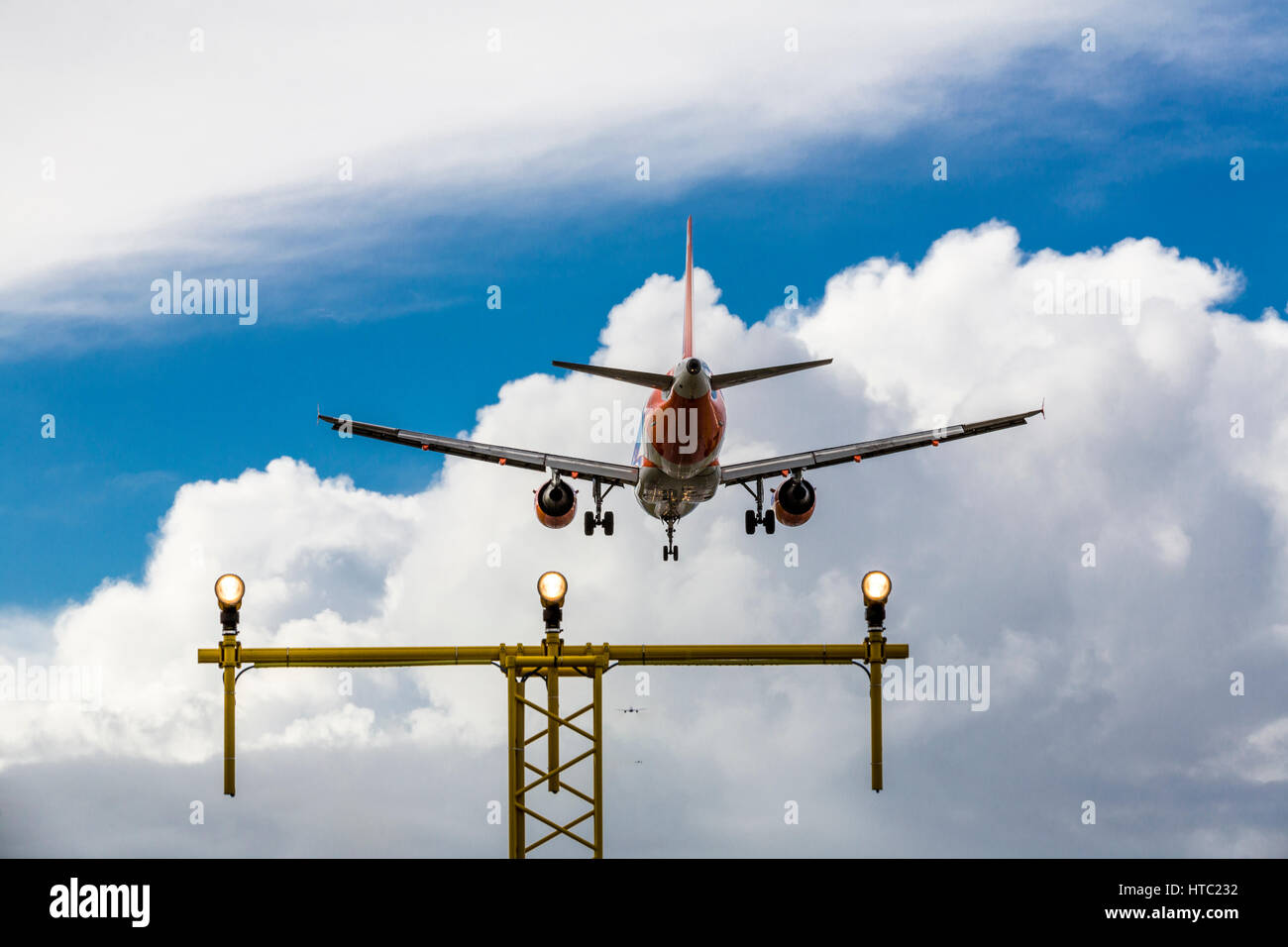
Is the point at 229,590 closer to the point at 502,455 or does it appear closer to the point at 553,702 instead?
A: the point at 553,702

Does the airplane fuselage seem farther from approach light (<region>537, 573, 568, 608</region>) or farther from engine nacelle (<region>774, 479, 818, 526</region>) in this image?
approach light (<region>537, 573, 568, 608</region>)

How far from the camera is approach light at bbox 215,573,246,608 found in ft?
89.7

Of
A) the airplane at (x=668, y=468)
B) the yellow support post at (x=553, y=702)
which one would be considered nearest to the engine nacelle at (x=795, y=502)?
the airplane at (x=668, y=468)

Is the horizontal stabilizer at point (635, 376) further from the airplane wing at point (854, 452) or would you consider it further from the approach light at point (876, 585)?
the approach light at point (876, 585)

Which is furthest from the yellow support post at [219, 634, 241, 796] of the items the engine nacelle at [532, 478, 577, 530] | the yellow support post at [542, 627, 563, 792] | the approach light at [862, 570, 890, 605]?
the engine nacelle at [532, 478, 577, 530]

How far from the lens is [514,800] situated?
2719 centimetres

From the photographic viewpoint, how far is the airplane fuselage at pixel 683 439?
56.8 m

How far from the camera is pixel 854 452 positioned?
7069cm

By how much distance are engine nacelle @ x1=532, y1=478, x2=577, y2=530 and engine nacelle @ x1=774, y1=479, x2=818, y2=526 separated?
358 inches

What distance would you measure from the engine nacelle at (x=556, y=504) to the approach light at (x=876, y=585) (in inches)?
1659

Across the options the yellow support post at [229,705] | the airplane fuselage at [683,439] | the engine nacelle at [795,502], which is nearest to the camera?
the yellow support post at [229,705]
